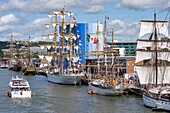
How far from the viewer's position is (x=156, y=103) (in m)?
54.3

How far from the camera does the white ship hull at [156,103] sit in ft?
172

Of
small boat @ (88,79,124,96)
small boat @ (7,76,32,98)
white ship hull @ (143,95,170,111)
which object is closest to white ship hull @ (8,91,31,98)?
small boat @ (7,76,32,98)

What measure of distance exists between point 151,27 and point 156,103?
1966cm

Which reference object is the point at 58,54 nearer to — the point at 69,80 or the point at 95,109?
the point at 69,80

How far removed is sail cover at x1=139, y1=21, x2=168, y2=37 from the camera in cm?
7075

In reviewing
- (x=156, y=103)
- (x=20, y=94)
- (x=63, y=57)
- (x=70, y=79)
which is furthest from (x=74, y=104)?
(x=63, y=57)

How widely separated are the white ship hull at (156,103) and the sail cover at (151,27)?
1611 cm

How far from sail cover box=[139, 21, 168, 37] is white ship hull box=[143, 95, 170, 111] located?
1611cm

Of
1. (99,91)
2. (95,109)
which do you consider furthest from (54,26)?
(95,109)

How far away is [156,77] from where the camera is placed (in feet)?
218

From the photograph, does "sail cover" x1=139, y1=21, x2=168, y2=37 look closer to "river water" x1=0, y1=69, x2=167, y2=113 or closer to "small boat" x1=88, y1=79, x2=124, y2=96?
"small boat" x1=88, y1=79, x2=124, y2=96

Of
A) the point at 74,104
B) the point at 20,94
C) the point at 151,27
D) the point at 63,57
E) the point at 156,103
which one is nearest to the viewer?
the point at 156,103

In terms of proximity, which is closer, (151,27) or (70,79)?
(151,27)

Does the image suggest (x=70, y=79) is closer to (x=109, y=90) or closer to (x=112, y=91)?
(x=109, y=90)
